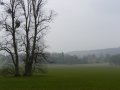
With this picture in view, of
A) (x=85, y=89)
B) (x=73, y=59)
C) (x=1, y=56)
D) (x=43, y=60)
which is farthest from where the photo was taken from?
(x=73, y=59)

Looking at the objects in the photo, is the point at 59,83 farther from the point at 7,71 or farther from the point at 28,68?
the point at 7,71

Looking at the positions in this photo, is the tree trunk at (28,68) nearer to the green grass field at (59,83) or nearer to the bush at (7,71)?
the bush at (7,71)

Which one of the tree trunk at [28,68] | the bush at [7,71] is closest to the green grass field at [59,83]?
the tree trunk at [28,68]

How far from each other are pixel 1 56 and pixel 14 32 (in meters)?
4.60

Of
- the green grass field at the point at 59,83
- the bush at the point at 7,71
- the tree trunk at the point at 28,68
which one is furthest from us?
the tree trunk at the point at 28,68

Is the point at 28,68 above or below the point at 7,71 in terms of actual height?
above

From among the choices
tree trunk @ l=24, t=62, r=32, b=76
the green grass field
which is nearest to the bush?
tree trunk @ l=24, t=62, r=32, b=76

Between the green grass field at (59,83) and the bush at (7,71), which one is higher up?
the bush at (7,71)

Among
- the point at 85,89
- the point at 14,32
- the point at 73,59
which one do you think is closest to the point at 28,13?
the point at 14,32

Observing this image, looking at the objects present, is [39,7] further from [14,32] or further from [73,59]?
[73,59]

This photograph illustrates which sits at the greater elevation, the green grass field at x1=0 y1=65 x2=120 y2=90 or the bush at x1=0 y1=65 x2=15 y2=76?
the bush at x1=0 y1=65 x2=15 y2=76

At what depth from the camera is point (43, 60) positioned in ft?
128

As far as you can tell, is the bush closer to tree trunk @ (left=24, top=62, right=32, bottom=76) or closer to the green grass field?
tree trunk @ (left=24, top=62, right=32, bottom=76)

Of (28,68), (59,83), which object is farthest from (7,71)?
(59,83)
